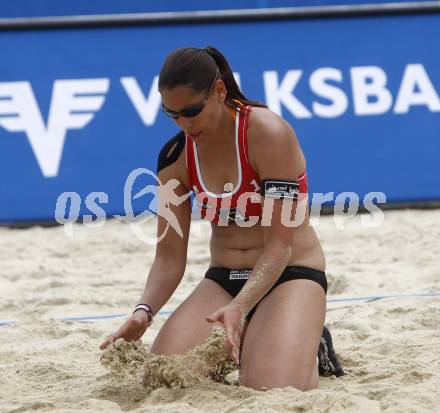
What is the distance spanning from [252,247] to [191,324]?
1.16 feet

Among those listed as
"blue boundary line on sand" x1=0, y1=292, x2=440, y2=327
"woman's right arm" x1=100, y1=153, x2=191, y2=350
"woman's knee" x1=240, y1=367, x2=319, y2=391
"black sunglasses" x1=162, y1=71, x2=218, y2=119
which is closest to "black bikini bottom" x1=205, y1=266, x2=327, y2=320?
"woman's right arm" x1=100, y1=153, x2=191, y2=350

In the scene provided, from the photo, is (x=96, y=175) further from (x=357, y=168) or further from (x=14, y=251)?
(x=357, y=168)

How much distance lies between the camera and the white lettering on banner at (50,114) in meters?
6.43

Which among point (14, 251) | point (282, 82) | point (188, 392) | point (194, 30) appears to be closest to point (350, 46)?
point (282, 82)

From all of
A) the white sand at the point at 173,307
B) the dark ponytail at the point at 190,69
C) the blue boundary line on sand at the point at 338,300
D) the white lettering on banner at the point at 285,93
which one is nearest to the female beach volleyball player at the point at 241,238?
the dark ponytail at the point at 190,69

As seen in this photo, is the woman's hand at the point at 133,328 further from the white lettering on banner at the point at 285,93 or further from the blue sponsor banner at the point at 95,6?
the blue sponsor banner at the point at 95,6

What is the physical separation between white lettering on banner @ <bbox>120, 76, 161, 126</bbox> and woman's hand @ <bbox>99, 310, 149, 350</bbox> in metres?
3.48

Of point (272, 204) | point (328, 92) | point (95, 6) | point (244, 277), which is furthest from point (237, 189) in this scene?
point (95, 6)

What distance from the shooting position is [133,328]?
3.17 m

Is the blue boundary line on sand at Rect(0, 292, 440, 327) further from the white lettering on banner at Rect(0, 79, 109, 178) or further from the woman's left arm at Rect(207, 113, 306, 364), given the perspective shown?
the white lettering on banner at Rect(0, 79, 109, 178)

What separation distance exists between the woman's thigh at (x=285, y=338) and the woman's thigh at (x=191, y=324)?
0.17 meters

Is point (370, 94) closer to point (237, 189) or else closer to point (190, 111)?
point (237, 189)

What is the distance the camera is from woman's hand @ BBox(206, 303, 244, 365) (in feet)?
9.47

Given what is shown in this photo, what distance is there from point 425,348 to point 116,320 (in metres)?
1.47
